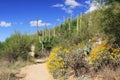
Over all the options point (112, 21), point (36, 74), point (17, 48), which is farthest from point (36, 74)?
point (17, 48)

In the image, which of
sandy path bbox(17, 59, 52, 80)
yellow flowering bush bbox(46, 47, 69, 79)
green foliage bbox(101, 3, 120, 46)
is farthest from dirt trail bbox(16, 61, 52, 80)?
green foliage bbox(101, 3, 120, 46)

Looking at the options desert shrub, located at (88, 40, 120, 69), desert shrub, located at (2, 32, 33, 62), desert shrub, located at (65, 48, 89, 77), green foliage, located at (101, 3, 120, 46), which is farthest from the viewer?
desert shrub, located at (2, 32, 33, 62)

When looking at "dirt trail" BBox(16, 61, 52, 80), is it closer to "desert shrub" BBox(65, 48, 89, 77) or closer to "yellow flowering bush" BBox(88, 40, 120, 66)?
"desert shrub" BBox(65, 48, 89, 77)

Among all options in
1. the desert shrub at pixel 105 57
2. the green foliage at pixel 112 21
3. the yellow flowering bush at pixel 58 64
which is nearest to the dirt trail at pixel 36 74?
the yellow flowering bush at pixel 58 64

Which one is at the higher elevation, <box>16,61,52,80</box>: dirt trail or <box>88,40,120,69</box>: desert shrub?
<box>88,40,120,69</box>: desert shrub

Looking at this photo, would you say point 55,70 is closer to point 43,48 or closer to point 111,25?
point 111,25

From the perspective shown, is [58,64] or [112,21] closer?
[112,21]

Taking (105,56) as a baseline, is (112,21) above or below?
above

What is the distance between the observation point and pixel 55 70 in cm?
1424

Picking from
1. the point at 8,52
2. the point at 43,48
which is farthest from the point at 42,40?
the point at 8,52

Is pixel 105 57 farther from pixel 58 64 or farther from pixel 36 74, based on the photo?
pixel 36 74

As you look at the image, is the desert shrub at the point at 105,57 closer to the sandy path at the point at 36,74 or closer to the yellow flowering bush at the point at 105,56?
the yellow flowering bush at the point at 105,56

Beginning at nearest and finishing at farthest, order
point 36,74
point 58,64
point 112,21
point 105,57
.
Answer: point 112,21 < point 105,57 < point 58,64 < point 36,74

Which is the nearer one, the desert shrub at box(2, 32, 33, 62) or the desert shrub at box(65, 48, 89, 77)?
the desert shrub at box(65, 48, 89, 77)
